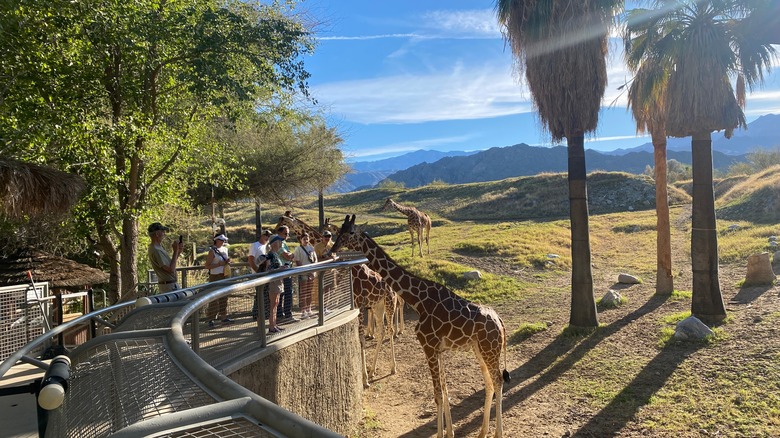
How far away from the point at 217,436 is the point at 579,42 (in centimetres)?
1197

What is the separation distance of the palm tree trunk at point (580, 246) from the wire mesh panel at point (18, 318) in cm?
1067

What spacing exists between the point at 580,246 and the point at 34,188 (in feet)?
35.7

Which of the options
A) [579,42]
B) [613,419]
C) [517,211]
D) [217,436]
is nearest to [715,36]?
[579,42]

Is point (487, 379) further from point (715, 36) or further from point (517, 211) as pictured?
point (517, 211)

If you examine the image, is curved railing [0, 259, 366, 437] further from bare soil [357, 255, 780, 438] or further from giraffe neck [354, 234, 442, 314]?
bare soil [357, 255, 780, 438]

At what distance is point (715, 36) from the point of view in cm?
1064

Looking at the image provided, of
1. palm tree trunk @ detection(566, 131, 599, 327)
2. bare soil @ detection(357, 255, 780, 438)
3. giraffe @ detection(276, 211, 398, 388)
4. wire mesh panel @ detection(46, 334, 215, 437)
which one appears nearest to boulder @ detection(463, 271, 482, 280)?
bare soil @ detection(357, 255, 780, 438)

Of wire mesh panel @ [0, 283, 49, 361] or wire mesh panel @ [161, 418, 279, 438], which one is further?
wire mesh panel @ [0, 283, 49, 361]

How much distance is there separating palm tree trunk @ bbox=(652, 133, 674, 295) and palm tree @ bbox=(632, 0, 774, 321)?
2.80 meters

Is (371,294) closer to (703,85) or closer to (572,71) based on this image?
(572,71)

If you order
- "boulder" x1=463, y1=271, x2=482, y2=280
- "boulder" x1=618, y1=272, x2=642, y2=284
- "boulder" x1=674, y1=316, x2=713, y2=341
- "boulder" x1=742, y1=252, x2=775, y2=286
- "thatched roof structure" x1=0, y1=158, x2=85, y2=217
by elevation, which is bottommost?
"boulder" x1=618, y1=272, x2=642, y2=284

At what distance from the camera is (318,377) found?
6715 millimetres

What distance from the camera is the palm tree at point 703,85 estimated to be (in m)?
10.6

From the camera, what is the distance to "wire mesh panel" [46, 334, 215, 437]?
2064 mm
